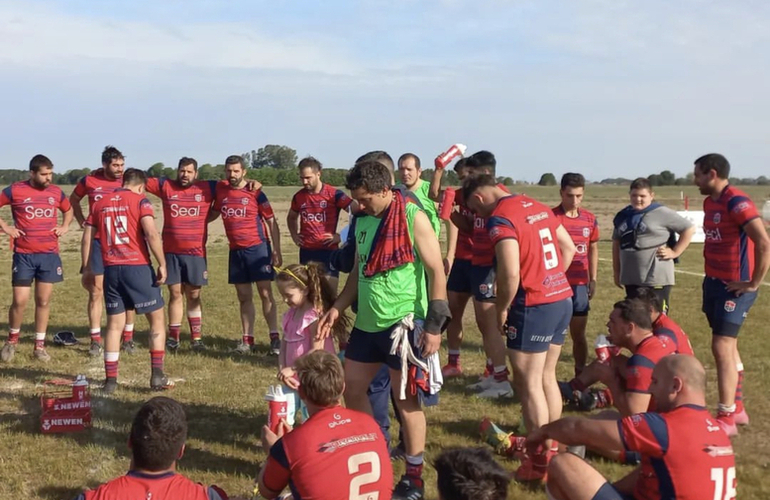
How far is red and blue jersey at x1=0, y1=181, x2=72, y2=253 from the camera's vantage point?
866 centimetres

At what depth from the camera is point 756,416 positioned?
664 centimetres

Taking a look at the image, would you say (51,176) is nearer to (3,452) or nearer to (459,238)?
(3,452)

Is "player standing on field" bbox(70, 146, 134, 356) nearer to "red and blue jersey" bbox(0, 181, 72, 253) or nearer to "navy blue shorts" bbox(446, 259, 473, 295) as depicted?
"red and blue jersey" bbox(0, 181, 72, 253)

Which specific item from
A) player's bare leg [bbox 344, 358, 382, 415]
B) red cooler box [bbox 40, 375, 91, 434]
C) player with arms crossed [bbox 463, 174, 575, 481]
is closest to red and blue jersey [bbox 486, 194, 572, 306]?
player with arms crossed [bbox 463, 174, 575, 481]

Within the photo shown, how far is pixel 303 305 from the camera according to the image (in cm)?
579

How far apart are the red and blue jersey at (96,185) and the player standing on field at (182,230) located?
1.37 feet

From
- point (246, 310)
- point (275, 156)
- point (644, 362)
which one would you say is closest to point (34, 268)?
point (246, 310)

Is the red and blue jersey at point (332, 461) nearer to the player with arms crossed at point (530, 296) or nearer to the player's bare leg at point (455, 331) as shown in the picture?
the player with arms crossed at point (530, 296)

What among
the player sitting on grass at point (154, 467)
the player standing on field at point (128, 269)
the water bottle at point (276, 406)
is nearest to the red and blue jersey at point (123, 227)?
the player standing on field at point (128, 269)

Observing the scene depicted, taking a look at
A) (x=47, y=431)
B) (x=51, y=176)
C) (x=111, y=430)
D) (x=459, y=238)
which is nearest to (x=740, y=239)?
(x=459, y=238)

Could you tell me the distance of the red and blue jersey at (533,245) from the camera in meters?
4.90

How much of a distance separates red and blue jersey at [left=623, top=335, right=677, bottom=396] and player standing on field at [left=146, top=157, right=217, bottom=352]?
219 inches

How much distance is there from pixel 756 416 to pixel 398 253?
3.96 m

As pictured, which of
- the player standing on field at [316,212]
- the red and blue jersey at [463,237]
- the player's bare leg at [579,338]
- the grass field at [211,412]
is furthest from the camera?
the player standing on field at [316,212]
